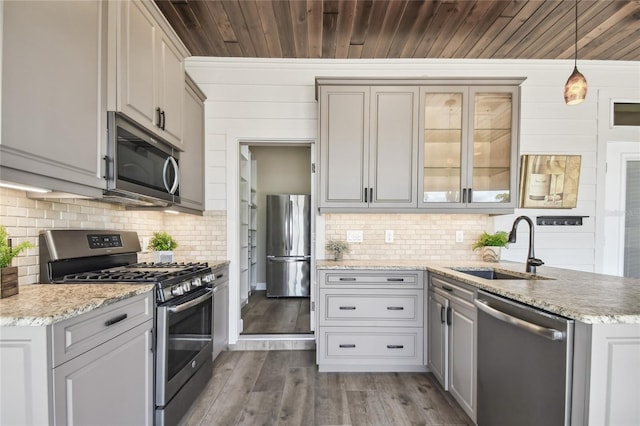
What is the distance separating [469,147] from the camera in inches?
104

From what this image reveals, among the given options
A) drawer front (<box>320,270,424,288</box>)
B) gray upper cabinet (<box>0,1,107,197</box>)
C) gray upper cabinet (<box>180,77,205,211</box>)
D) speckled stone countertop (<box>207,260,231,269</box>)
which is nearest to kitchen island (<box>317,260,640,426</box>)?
drawer front (<box>320,270,424,288</box>)

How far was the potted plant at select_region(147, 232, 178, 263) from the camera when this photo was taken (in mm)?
2441

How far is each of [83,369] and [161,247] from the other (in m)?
1.53

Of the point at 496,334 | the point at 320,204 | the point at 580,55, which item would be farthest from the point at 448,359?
the point at 580,55

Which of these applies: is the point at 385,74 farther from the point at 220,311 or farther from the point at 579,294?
the point at 220,311

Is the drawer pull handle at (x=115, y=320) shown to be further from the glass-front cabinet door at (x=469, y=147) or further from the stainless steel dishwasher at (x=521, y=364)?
the glass-front cabinet door at (x=469, y=147)

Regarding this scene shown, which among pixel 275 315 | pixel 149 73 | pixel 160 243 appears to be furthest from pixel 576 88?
pixel 275 315

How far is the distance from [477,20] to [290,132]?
73.3 inches

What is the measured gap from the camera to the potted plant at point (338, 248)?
9.16 feet

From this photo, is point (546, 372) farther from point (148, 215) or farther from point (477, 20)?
point (148, 215)

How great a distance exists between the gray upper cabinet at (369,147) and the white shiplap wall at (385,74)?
0.40m

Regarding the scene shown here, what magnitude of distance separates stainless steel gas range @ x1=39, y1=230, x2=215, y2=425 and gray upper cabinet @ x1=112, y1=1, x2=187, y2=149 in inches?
32.6

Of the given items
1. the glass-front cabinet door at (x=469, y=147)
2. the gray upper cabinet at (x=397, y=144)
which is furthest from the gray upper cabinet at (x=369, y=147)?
the glass-front cabinet door at (x=469, y=147)

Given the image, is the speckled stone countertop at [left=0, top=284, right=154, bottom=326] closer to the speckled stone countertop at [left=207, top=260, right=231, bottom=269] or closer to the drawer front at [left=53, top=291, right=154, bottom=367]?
the drawer front at [left=53, top=291, right=154, bottom=367]
